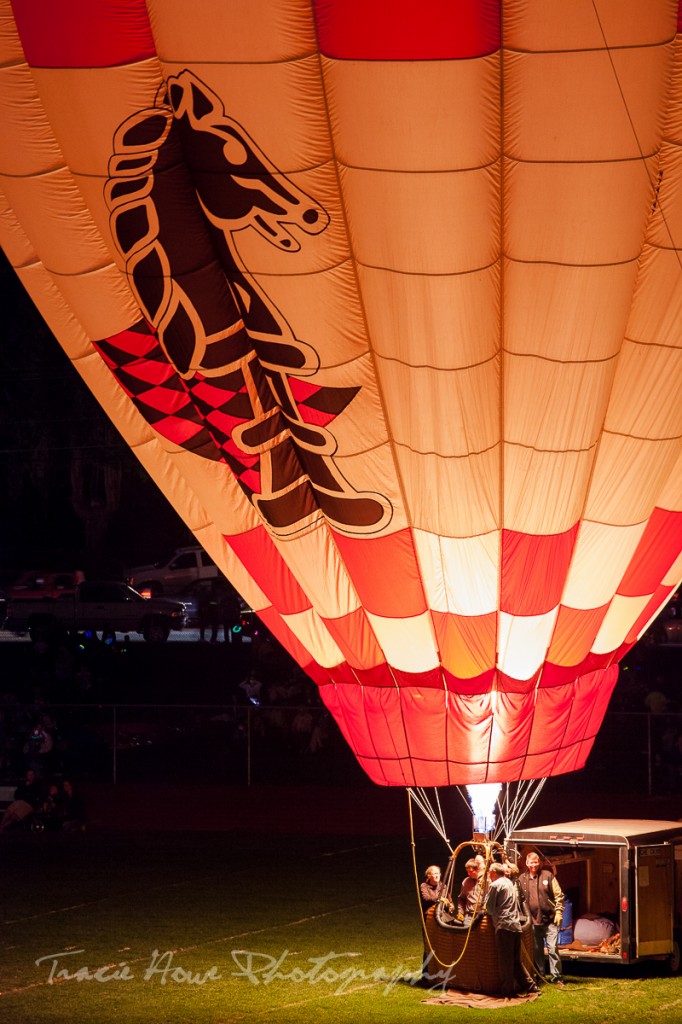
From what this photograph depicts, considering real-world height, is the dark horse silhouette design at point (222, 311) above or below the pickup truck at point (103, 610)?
above

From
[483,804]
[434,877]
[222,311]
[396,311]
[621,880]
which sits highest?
[222,311]

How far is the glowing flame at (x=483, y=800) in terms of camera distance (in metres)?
9.13

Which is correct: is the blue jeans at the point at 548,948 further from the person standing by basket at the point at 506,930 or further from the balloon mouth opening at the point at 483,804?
the balloon mouth opening at the point at 483,804

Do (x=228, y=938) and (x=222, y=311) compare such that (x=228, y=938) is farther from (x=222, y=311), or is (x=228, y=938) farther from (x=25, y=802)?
(x=25, y=802)

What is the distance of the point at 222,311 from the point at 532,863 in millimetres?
4802

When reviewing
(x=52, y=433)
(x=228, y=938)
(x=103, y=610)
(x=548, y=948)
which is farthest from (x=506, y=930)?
(x=52, y=433)

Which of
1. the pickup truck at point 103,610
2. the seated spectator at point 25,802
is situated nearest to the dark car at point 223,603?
the pickup truck at point 103,610

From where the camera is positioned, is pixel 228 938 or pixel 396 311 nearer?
pixel 396 311

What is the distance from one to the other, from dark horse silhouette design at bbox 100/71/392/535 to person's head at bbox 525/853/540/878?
137 inches

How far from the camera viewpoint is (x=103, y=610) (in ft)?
102

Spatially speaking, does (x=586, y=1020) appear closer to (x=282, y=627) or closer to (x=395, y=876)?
(x=282, y=627)

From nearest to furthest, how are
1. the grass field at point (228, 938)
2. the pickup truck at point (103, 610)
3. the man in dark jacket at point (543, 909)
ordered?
the grass field at point (228, 938) → the man in dark jacket at point (543, 909) → the pickup truck at point (103, 610)

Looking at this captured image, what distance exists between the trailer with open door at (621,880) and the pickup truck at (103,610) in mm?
18765

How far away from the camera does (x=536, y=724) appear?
8.90 m
